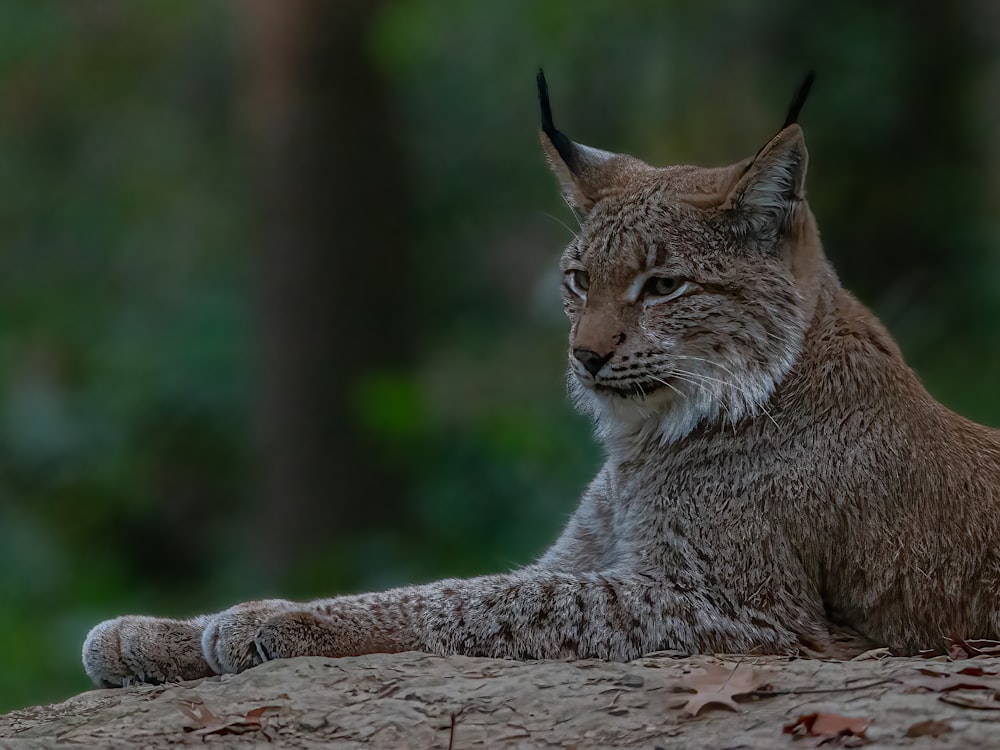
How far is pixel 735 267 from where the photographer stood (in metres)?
5.47

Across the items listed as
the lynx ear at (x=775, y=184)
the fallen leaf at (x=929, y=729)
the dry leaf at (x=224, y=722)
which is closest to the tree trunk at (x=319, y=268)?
the lynx ear at (x=775, y=184)

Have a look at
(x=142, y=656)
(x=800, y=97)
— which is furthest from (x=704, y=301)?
(x=142, y=656)

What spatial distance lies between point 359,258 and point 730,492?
27.6ft

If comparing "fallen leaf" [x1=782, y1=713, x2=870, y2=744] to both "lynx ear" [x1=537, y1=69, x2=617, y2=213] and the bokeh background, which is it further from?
the bokeh background

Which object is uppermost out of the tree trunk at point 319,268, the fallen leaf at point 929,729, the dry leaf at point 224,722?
the tree trunk at point 319,268

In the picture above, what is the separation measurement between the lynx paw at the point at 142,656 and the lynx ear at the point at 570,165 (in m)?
2.40

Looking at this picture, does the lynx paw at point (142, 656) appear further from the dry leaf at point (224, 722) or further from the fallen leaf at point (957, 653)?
the fallen leaf at point (957, 653)

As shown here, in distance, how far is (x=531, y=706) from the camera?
4.52 meters

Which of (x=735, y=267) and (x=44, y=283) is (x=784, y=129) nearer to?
(x=735, y=267)

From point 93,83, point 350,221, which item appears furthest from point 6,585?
point 93,83

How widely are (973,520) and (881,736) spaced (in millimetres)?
1594

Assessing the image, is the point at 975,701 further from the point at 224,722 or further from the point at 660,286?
the point at 224,722

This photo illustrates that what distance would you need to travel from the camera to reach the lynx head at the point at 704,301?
5414 millimetres

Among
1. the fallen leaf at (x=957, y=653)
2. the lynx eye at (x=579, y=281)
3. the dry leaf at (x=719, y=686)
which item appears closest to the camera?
the dry leaf at (x=719, y=686)
